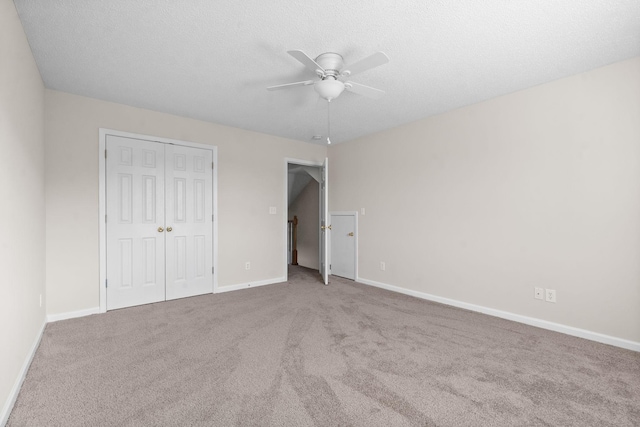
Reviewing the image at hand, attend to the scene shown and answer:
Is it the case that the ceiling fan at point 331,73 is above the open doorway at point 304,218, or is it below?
above

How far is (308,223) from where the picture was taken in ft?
21.9

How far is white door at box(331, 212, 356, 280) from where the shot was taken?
16.5 ft

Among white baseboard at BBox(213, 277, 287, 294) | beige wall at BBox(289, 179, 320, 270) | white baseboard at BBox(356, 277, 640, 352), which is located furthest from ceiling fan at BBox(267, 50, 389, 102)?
beige wall at BBox(289, 179, 320, 270)

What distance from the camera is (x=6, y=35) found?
1.74 meters

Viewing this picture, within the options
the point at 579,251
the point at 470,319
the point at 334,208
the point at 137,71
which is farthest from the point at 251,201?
the point at 579,251

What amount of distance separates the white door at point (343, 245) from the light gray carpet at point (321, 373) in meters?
1.77

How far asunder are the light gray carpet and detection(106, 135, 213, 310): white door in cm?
51

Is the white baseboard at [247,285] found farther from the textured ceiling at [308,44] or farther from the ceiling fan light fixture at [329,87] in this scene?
the ceiling fan light fixture at [329,87]

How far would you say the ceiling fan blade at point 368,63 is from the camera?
78.7 inches

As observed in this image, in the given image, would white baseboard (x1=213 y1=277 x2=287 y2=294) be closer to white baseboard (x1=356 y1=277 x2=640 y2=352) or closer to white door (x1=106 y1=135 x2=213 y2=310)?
white door (x1=106 y1=135 x2=213 y2=310)

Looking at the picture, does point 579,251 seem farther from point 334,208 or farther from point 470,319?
A: point 334,208

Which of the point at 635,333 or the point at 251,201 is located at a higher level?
the point at 251,201

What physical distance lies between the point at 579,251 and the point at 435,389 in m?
1.95

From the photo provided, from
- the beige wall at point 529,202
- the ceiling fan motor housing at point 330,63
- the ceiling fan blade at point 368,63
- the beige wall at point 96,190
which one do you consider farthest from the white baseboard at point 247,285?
the ceiling fan blade at point 368,63
